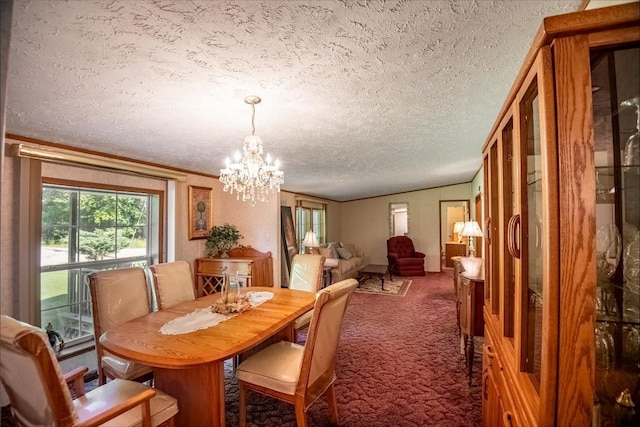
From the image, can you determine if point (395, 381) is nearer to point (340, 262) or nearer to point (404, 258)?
point (340, 262)

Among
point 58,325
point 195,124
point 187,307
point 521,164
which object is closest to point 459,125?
point 521,164

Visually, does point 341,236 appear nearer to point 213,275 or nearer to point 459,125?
point 213,275

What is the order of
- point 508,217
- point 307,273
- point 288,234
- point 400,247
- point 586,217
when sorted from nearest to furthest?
point 586,217
point 508,217
point 307,273
point 288,234
point 400,247

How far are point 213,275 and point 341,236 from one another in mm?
5763

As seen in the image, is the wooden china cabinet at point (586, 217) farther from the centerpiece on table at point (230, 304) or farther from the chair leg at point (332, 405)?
the centerpiece on table at point (230, 304)

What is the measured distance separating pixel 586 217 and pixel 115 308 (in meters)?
2.62

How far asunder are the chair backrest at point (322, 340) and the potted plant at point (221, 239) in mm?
2606

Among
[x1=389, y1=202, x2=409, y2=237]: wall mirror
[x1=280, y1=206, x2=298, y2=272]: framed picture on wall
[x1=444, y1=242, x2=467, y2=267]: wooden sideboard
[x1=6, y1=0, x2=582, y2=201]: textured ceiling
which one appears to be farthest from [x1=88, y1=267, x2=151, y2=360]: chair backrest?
[x1=444, y1=242, x2=467, y2=267]: wooden sideboard

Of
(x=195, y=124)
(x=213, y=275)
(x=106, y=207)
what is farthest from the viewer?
(x=213, y=275)

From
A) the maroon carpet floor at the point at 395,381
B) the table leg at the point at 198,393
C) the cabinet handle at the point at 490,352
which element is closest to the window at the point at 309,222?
the maroon carpet floor at the point at 395,381

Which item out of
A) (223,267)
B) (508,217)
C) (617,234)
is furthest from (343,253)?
(617,234)

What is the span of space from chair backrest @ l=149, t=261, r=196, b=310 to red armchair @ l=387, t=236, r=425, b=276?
5.26 meters

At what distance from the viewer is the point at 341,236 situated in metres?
9.21

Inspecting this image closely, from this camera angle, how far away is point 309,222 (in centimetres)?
744
